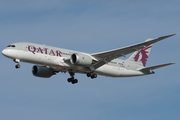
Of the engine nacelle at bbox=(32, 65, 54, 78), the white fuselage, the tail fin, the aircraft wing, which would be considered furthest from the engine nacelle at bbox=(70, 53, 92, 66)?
the tail fin

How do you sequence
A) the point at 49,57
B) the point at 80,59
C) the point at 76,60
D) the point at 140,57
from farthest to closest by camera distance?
1. the point at 140,57
2. the point at 80,59
3. the point at 76,60
4. the point at 49,57

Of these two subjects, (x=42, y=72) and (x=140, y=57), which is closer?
(x=42, y=72)

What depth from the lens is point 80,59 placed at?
48.0m

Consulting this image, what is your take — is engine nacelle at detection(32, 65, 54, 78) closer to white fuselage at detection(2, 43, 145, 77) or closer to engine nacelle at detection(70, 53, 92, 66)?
white fuselage at detection(2, 43, 145, 77)

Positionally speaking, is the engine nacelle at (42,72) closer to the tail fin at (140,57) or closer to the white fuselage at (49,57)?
the white fuselage at (49,57)

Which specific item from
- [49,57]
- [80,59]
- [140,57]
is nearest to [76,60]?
[80,59]

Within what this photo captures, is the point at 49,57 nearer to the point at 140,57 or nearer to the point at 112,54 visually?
the point at 112,54

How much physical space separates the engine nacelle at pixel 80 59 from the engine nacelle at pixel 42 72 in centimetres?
637

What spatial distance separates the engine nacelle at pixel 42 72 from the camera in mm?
52938

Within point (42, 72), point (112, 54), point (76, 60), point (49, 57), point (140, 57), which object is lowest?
point (76, 60)

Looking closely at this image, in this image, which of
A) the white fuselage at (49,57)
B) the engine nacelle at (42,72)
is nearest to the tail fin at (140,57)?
the white fuselage at (49,57)

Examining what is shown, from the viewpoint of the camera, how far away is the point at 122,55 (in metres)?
49.1

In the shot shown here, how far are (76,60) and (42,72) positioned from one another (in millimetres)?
7488

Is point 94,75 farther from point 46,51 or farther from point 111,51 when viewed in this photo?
point 46,51
